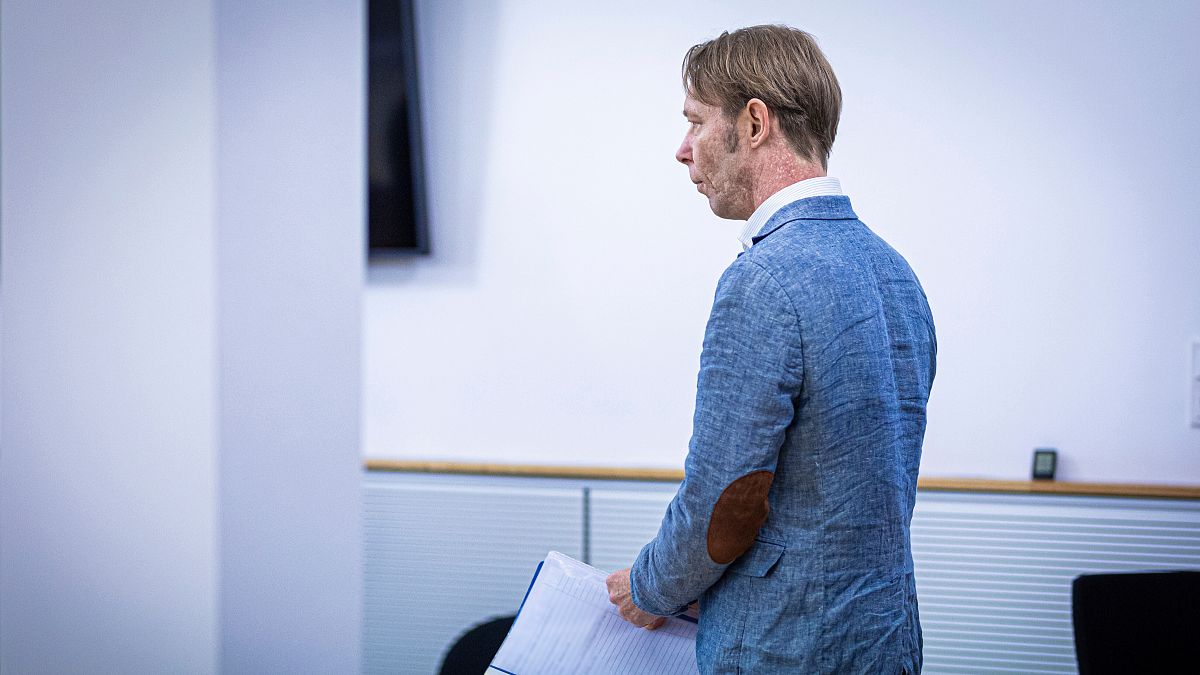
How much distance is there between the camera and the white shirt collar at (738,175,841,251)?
110cm

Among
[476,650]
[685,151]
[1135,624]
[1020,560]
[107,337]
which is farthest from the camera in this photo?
[1020,560]

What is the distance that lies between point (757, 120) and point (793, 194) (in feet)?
0.35

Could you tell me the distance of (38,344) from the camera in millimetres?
807

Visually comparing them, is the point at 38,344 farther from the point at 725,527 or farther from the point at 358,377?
the point at 725,527

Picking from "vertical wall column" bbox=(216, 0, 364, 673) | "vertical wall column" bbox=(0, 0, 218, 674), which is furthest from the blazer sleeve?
"vertical wall column" bbox=(0, 0, 218, 674)

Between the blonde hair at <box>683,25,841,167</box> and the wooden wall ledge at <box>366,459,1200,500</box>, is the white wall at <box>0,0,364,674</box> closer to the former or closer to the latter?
the blonde hair at <box>683,25,841,167</box>

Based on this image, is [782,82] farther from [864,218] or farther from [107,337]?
→ [864,218]

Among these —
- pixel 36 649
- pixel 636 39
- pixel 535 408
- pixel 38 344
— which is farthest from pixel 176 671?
pixel 636 39

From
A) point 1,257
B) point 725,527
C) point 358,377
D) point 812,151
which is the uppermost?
point 812,151

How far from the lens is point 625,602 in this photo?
1.17m

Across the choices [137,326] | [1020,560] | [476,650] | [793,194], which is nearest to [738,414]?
[793,194]

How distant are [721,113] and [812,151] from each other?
0.41 feet

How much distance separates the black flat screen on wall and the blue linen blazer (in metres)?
1.60

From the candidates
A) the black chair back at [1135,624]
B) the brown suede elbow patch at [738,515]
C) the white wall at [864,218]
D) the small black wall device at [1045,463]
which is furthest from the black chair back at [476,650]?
the small black wall device at [1045,463]
